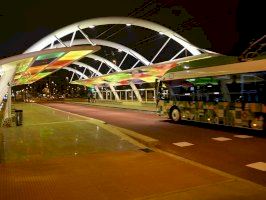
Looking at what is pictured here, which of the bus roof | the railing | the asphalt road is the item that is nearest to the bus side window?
the bus roof

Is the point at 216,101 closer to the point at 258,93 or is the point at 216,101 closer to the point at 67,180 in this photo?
the point at 258,93

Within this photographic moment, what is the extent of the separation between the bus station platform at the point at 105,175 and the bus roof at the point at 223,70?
21.0 feet

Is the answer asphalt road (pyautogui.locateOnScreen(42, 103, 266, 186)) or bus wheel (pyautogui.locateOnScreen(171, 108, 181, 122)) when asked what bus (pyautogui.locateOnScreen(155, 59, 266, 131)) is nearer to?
bus wheel (pyautogui.locateOnScreen(171, 108, 181, 122))

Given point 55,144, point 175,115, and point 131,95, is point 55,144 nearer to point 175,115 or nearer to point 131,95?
point 175,115

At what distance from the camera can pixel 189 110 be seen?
19.2 meters

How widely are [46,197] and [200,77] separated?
13.4 metres

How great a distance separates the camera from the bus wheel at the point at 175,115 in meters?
20.6

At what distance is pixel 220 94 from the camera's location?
16.6 meters

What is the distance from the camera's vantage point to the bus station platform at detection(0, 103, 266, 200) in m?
6.44

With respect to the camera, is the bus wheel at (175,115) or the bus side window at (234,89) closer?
the bus side window at (234,89)

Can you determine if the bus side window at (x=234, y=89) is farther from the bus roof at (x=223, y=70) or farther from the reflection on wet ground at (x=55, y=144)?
the reflection on wet ground at (x=55, y=144)

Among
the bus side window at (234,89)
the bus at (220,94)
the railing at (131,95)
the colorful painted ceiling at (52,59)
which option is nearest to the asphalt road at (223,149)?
the bus at (220,94)

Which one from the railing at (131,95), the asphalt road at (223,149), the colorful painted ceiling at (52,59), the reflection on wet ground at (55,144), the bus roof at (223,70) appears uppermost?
the colorful painted ceiling at (52,59)

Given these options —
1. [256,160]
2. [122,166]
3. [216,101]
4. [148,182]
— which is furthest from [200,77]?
[148,182]
